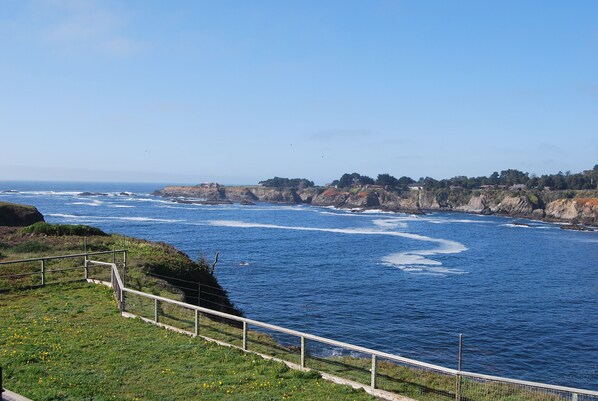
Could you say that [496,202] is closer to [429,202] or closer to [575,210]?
[429,202]

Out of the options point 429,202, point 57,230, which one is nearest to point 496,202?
point 429,202

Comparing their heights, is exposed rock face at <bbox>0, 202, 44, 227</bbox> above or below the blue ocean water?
above

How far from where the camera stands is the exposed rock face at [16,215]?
50506mm

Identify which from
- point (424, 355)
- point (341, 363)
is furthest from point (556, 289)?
point (341, 363)

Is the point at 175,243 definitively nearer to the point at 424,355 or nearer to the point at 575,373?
the point at 424,355

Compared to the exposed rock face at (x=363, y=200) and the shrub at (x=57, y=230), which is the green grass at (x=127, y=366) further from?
the exposed rock face at (x=363, y=200)

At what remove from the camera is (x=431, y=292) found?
43.4 meters

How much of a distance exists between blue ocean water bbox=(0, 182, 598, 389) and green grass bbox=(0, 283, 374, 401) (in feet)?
49.8

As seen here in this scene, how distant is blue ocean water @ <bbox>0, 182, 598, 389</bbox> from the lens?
28469 mm

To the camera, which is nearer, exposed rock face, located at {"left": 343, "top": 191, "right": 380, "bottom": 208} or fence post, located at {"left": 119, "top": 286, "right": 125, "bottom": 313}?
fence post, located at {"left": 119, "top": 286, "right": 125, "bottom": 313}

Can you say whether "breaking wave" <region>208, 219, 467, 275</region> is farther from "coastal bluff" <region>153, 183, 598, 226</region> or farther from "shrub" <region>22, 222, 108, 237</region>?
"coastal bluff" <region>153, 183, 598, 226</region>

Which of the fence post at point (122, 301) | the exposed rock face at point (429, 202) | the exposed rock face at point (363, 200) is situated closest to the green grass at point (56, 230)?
the fence post at point (122, 301)

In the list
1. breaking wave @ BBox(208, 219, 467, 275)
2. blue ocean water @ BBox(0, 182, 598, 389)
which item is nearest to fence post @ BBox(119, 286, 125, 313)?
blue ocean water @ BBox(0, 182, 598, 389)

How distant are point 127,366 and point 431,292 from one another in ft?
114
